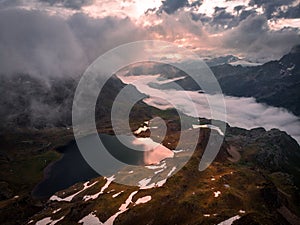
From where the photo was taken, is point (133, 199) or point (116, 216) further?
point (133, 199)

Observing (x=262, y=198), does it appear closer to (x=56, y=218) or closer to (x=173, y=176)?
(x=173, y=176)

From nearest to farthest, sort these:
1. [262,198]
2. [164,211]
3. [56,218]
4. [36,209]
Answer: [164,211], [56,218], [262,198], [36,209]

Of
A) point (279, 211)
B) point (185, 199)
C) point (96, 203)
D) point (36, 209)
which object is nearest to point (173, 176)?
point (185, 199)

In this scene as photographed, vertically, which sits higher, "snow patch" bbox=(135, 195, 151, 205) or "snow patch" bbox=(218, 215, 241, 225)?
"snow patch" bbox=(135, 195, 151, 205)

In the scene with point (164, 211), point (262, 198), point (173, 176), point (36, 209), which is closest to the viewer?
point (164, 211)

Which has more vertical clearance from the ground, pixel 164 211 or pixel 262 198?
pixel 164 211

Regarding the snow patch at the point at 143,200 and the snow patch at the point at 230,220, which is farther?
the snow patch at the point at 143,200

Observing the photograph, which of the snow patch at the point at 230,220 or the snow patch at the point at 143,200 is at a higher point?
the snow patch at the point at 143,200

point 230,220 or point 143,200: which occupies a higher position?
point 143,200

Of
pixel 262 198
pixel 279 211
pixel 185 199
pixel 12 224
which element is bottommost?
pixel 279 211

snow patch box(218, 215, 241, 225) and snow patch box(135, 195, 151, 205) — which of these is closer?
snow patch box(218, 215, 241, 225)

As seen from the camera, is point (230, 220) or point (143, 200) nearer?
point (230, 220)
